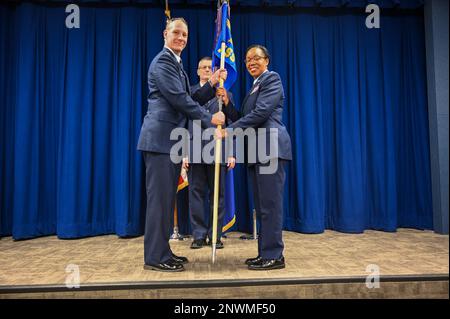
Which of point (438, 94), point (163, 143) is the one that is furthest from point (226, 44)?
point (438, 94)

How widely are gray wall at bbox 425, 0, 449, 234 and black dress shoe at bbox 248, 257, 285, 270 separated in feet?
7.63

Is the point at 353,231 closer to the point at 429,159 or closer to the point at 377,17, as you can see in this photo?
the point at 429,159

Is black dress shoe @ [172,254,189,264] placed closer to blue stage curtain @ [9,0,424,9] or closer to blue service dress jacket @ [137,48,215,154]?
blue service dress jacket @ [137,48,215,154]

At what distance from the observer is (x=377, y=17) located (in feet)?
13.1

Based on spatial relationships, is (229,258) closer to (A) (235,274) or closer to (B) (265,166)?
(A) (235,274)

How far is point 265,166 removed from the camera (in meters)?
2.16

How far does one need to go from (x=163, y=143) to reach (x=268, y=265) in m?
0.99

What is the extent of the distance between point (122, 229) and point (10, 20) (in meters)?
2.62

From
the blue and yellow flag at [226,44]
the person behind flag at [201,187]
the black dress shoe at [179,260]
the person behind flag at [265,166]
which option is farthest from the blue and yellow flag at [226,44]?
the black dress shoe at [179,260]

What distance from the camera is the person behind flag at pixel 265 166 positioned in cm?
213

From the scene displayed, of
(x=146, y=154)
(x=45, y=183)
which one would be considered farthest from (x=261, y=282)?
(x=45, y=183)

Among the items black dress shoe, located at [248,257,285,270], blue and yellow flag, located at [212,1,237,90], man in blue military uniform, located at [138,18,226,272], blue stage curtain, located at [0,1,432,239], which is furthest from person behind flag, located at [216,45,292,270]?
blue stage curtain, located at [0,1,432,239]

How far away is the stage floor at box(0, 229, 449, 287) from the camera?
199 centimetres

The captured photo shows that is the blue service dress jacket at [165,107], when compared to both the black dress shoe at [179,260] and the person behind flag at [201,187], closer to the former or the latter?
the black dress shoe at [179,260]
